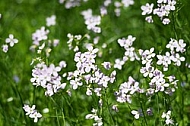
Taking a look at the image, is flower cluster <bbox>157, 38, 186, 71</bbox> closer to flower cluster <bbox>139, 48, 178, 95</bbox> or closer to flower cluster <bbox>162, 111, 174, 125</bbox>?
flower cluster <bbox>139, 48, 178, 95</bbox>

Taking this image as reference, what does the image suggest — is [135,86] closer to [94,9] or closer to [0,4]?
[94,9]

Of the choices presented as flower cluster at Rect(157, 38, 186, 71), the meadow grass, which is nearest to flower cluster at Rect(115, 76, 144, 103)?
the meadow grass

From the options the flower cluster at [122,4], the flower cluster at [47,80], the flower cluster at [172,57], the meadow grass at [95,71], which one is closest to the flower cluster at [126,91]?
the meadow grass at [95,71]

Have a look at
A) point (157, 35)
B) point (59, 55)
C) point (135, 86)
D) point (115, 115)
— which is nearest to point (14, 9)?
point (59, 55)

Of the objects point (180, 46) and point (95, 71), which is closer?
point (95, 71)

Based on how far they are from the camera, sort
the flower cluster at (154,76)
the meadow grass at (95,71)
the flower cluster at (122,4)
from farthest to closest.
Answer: the flower cluster at (122,4), the meadow grass at (95,71), the flower cluster at (154,76)

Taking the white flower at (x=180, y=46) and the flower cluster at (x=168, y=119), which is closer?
the flower cluster at (x=168, y=119)

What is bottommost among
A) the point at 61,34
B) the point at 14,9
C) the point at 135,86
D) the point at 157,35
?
the point at 135,86

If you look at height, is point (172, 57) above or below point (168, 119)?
above

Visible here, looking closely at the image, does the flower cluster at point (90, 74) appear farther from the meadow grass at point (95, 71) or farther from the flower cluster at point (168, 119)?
the flower cluster at point (168, 119)

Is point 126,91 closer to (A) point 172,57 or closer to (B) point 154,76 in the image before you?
(B) point 154,76

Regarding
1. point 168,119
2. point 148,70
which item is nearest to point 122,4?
point 148,70
